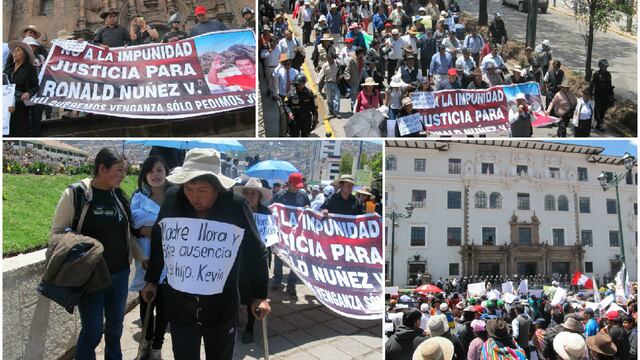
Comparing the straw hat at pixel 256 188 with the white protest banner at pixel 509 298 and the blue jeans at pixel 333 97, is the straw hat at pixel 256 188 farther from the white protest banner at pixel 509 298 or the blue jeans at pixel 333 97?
the white protest banner at pixel 509 298

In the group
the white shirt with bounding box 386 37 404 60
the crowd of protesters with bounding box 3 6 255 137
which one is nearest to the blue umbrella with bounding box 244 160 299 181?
the crowd of protesters with bounding box 3 6 255 137

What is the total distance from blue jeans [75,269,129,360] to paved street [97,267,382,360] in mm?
492

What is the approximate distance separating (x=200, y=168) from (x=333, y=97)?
710cm

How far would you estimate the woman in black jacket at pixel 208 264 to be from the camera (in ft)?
11.6

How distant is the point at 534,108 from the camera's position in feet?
34.2

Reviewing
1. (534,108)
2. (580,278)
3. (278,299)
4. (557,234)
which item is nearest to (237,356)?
(278,299)

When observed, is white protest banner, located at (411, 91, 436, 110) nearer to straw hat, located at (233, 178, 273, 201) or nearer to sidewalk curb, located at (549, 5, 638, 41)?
straw hat, located at (233, 178, 273, 201)

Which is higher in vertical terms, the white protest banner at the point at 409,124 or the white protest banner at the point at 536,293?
the white protest banner at the point at 409,124

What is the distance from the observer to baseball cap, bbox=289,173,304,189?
6984 millimetres

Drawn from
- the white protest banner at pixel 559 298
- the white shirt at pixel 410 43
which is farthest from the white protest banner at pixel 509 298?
the white shirt at pixel 410 43

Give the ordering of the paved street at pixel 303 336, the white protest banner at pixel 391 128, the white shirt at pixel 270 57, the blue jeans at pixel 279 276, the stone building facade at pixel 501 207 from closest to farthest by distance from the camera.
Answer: the paved street at pixel 303 336 → the blue jeans at pixel 279 276 → the white protest banner at pixel 391 128 → the stone building facade at pixel 501 207 → the white shirt at pixel 270 57

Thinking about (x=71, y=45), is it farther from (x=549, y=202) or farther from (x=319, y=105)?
(x=549, y=202)

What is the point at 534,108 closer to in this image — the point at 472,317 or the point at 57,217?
the point at 472,317

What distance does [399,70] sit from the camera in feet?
36.2
